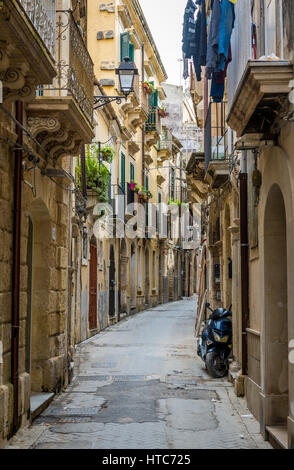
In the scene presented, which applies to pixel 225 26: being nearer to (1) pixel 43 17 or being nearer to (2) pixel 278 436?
(1) pixel 43 17

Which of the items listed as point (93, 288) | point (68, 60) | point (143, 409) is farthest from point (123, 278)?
point (68, 60)

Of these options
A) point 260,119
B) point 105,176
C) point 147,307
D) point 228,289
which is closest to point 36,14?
point 260,119

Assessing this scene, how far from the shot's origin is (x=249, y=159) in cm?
955

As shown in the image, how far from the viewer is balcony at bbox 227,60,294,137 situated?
6.08 meters

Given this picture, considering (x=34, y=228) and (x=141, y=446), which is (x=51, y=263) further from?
(x=141, y=446)

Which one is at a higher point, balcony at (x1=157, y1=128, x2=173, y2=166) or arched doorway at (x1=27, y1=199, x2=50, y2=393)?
balcony at (x1=157, y1=128, x2=173, y2=166)

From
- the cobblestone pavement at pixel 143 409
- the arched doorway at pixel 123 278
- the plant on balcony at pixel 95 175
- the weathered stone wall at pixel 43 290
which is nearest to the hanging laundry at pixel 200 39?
the weathered stone wall at pixel 43 290

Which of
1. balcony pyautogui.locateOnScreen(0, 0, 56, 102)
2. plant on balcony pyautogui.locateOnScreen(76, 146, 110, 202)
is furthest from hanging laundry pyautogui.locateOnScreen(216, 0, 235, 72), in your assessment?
plant on balcony pyautogui.locateOnScreen(76, 146, 110, 202)

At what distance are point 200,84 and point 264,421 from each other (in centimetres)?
1661

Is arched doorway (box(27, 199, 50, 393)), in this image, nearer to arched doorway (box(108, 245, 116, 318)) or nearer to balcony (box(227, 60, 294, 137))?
balcony (box(227, 60, 294, 137))

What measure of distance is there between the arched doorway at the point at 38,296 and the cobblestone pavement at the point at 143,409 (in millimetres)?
590

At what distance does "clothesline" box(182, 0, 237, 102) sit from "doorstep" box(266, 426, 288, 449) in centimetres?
462

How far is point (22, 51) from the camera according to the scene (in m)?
6.27

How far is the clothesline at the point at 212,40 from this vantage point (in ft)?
28.4
